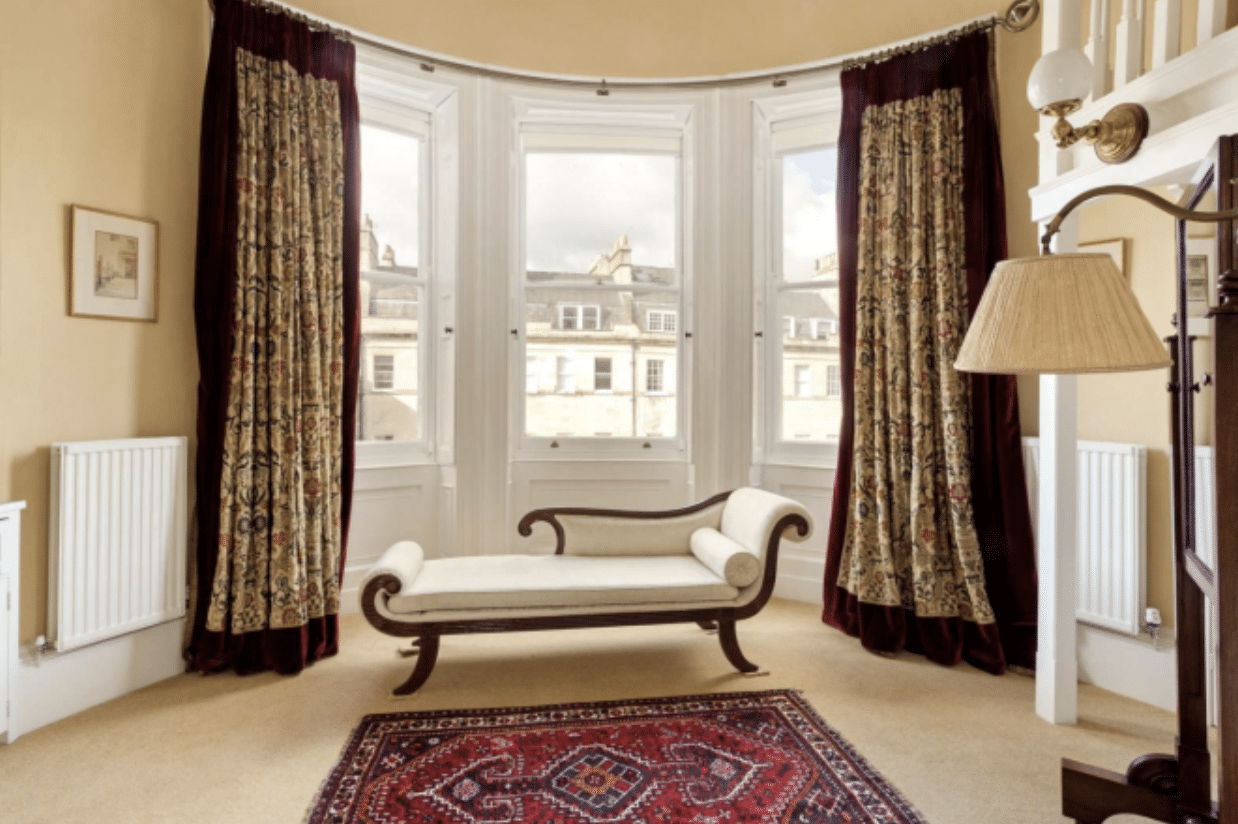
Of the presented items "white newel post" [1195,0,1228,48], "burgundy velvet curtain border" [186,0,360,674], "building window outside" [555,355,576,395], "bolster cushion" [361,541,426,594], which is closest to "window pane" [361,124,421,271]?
"burgundy velvet curtain border" [186,0,360,674]

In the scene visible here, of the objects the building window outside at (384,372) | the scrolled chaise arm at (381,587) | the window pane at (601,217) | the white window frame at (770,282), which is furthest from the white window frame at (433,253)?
the white window frame at (770,282)

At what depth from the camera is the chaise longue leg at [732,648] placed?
3002 millimetres

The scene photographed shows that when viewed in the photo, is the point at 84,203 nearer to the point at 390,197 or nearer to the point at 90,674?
the point at 390,197

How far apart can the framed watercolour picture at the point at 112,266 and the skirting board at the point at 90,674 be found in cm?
131

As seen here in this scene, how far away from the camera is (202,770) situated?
2234 mm

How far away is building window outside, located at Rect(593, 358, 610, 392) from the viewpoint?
4.23 m

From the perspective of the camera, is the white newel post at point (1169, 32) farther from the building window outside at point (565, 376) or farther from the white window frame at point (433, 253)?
the white window frame at point (433, 253)

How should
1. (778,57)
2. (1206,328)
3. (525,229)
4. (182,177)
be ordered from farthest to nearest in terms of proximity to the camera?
(525,229), (778,57), (182,177), (1206,328)

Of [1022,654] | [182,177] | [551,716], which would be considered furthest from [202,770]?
[1022,654]

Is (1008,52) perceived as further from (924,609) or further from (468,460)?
(468,460)

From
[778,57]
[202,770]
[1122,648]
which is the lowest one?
[202,770]

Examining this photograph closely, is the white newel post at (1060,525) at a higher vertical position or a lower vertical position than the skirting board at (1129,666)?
higher

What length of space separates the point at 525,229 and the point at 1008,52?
8.68ft

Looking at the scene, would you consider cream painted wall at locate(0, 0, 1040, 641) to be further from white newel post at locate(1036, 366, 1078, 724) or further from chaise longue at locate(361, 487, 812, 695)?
chaise longue at locate(361, 487, 812, 695)
